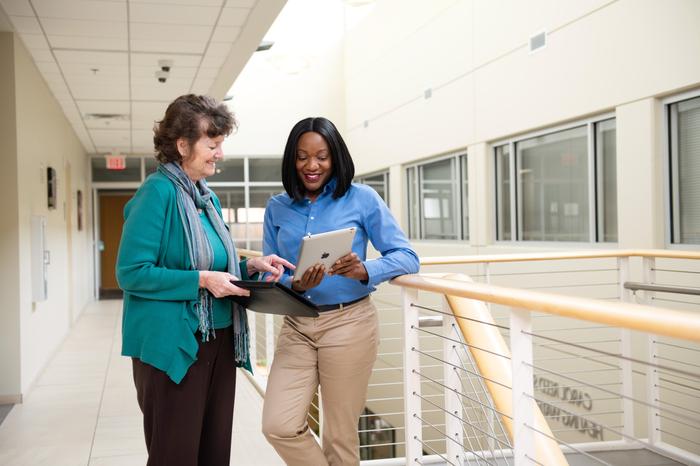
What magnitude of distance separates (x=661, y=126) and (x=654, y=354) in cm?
280

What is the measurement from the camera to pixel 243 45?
242 inches

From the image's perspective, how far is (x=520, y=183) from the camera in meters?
8.45

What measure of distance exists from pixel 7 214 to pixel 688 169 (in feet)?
17.7

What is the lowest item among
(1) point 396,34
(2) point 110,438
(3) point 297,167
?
(2) point 110,438

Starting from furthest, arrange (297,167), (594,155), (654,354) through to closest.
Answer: (594,155) < (654,354) < (297,167)

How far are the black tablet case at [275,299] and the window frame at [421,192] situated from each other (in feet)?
24.8

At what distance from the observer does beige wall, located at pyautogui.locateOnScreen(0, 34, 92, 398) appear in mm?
5500

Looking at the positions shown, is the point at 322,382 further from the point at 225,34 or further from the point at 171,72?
the point at 171,72

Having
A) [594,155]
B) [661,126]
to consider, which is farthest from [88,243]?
[661,126]

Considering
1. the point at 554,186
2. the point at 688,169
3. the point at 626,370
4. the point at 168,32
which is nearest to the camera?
the point at 626,370

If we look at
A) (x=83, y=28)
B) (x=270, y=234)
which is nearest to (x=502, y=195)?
(x=83, y=28)

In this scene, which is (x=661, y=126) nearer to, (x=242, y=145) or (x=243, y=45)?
(x=243, y=45)

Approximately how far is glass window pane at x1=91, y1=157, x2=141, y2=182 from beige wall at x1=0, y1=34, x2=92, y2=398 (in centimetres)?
531

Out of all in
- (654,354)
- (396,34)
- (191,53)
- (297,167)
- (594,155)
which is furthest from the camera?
(396,34)
